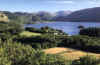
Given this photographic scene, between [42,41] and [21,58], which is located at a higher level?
[21,58]

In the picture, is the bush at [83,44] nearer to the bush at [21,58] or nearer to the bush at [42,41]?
the bush at [42,41]

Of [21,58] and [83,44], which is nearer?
[21,58]

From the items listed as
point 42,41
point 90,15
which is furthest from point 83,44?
point 90,15

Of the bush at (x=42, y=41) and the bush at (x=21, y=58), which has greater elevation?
the bush at (x=21, y=58)

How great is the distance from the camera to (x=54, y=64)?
22.1 ft

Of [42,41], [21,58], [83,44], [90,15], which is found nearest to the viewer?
[21,58]

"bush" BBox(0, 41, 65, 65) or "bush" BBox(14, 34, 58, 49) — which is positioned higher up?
"bush" BBox(0, 41, 65, 65)

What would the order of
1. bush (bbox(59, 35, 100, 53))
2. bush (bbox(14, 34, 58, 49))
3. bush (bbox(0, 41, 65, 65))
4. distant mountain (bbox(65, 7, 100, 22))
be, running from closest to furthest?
1. bush (bbox(0, 41, 65, 65))
2. bush (bbox(59, 35, 100, 53))
3. bush (bbox(14, 34, 58, 49))
4. distant mountain (bbox(65, 7, 100, 22))

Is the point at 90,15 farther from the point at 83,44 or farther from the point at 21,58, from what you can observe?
the point at 21,58

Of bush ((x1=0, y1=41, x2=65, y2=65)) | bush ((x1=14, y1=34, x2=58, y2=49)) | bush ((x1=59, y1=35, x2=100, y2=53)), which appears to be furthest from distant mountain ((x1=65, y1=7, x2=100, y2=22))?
bush ((x1=0, y1=41, x2=65, y2=65))

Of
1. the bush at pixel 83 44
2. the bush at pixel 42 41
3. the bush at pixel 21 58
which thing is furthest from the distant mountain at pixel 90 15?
the bush at pixel 21 58

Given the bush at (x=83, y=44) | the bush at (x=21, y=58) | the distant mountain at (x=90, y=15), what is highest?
the distant mountain at (x=90, y=15)

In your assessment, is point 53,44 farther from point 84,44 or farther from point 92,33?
point 92,33

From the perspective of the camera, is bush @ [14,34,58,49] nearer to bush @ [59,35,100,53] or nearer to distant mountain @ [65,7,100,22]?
bush @ [59,35,100,53]
